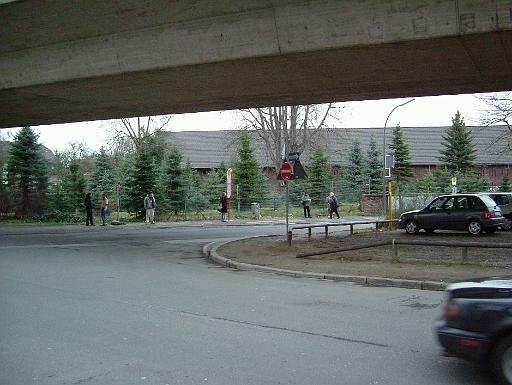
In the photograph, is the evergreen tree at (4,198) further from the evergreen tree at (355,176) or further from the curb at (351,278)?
the evergreen tree at (355,176)

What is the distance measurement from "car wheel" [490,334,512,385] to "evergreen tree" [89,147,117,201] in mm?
34840

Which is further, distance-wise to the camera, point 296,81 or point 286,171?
point 286,171

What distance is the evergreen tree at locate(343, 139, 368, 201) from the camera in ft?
155

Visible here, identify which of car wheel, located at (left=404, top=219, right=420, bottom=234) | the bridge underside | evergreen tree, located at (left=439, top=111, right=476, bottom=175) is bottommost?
car wheel, located at (left=404, top=219, right=420, bottom=234)

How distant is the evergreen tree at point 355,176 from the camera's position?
4709cm

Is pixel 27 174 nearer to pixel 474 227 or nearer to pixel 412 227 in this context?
pixel 412 227

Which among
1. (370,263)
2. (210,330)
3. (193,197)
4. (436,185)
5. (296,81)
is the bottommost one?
(210,330)

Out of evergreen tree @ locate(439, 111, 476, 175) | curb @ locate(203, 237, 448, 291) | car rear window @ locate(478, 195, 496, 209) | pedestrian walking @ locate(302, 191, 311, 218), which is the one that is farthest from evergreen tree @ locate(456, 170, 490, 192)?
curb @ locate(203, 237, 448, 291)

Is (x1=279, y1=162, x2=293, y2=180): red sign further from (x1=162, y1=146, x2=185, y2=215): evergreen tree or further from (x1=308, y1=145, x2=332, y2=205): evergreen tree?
(x1=308, y1=145, x2=332, y2=205): evergreen tree

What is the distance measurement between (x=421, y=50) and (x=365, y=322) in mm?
8195

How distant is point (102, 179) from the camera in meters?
42.4

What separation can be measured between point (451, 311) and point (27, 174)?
35.4 m

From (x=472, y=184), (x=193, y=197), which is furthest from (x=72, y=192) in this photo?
(x=472, y=184)

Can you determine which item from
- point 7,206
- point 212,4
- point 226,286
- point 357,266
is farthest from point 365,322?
point 7,206
